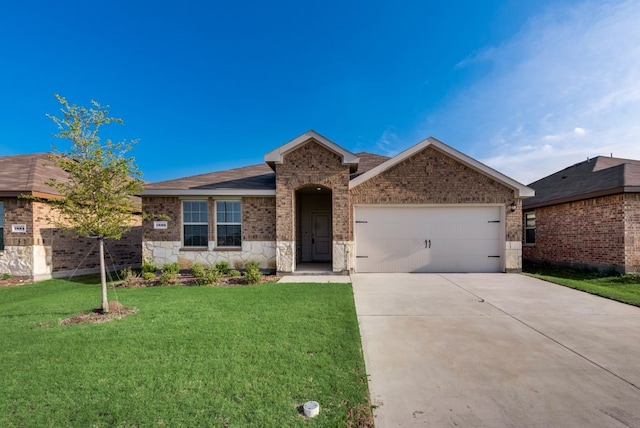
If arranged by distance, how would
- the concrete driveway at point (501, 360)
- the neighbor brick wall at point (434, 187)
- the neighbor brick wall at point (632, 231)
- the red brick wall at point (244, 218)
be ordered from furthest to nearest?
the red brick wall at point (244, 218) → the neighbor brick wall at point (434, 187) → the neighbor brick wall at point (632, 231) → the concrete driveway at point (501, 360)

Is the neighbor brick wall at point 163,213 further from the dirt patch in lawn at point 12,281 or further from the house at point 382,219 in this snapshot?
the dirt patch in lawn at point 12,281

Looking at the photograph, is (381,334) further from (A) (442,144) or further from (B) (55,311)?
(A) (442,144)

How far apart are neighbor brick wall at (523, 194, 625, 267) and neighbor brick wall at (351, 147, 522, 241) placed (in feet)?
10.3

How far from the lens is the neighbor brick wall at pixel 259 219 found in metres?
10.7

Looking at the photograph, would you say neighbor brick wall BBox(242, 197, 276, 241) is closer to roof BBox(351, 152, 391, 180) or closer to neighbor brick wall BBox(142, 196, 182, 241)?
neighbor brick wall BBox(142, 196, 182, 241)

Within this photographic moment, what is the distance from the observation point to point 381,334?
480 centimetres

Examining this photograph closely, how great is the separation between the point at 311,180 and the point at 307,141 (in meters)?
1.36

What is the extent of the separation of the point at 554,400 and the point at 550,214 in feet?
43.1

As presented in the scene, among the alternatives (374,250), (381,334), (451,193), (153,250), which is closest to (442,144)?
(451,193)

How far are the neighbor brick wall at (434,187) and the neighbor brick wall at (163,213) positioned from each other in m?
6.51

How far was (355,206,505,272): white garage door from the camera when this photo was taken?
1077 cm

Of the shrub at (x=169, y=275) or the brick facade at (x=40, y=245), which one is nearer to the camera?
the shrub at (x=169, y=275)

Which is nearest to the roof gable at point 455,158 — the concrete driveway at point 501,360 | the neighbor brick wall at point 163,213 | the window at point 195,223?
the concrete driveway at point 501,360

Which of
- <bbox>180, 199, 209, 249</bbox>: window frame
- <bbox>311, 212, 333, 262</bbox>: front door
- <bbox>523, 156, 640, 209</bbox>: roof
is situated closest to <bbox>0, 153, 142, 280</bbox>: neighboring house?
<bbox>180, 199, 209, 249</bbox>: window frame
